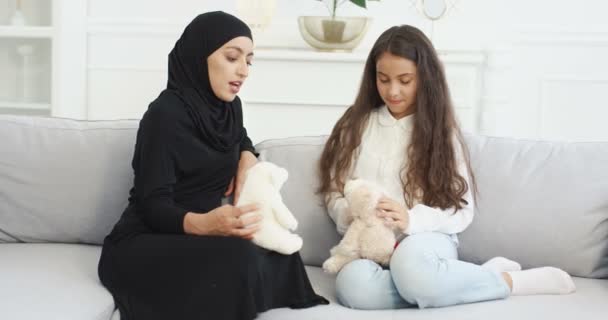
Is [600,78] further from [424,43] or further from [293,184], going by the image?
[293,184]

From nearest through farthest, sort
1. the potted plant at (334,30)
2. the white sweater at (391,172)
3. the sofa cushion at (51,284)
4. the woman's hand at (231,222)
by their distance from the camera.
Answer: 1. the sofa cushion at (51,284)
2. the woman's hand at (231,222)
3. the white sweater at (391,172)
4. the potted plant at (334,30)

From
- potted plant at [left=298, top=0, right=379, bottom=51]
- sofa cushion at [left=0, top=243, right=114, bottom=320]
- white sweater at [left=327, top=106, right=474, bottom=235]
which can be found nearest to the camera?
sofa cushion at [left=0, top=243, right=114, bottom=320]

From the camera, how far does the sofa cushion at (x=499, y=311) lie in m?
1.81

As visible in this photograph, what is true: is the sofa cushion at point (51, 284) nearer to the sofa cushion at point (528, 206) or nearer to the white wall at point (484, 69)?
the sofa cushion at point (528, 206)

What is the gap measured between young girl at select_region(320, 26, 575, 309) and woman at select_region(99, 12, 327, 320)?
20cm

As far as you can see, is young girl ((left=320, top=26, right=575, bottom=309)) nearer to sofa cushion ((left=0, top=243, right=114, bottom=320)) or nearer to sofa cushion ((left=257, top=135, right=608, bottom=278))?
sofa cushion ((left=257, top=135, right=608, bottom=278))

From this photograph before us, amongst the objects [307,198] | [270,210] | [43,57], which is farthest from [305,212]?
[43,57]

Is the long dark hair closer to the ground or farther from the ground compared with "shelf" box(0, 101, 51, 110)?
farther from the ground

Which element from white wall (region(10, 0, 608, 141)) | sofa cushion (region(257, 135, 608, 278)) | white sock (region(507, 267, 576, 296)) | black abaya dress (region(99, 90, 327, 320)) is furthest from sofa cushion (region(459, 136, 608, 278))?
white wall (region(10, 0, 608, 141))

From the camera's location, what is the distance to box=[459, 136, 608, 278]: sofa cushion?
6.90ft

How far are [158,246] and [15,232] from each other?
1.97 ft

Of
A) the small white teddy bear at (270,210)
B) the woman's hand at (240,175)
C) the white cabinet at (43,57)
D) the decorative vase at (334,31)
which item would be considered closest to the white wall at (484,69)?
the decorative vase at (334,31)

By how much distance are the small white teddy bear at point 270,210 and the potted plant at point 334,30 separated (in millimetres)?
1468

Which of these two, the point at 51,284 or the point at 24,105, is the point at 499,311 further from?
the point at 24,105
